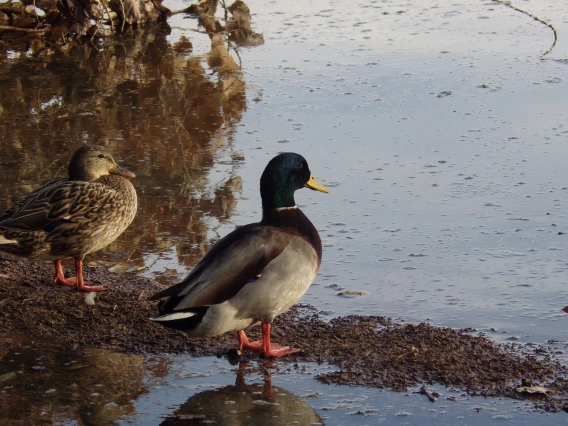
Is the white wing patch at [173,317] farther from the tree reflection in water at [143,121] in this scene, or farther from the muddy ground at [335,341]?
the tree reflection in water at [143,121]

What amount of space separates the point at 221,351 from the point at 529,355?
1312 mm

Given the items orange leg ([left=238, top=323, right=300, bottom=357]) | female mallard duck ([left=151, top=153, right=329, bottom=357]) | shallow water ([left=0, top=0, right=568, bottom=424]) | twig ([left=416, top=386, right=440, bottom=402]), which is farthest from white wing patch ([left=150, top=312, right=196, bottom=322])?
twig ([left=416, top=386, right=440, bottom=402])

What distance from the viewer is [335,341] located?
13.7ft

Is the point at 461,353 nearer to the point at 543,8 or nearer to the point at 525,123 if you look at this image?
the point at 525,123

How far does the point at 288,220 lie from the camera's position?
4.39 metres

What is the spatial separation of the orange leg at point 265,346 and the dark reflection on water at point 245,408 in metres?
0.27

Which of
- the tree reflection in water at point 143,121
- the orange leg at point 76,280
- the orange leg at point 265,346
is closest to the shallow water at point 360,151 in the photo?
the tree reflection in water at point 143,121

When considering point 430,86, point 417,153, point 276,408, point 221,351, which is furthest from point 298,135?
point 276,408

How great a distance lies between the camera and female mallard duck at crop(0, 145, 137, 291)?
481 centimetres

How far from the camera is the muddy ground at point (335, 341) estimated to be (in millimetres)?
3787

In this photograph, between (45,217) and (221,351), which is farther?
(45,217)

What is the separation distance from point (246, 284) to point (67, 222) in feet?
4.13

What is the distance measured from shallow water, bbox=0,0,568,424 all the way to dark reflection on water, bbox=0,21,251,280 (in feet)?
0.07

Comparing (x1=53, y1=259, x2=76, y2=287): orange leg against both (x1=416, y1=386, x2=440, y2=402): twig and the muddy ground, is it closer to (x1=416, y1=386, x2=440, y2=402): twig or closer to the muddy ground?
the muddy ground
